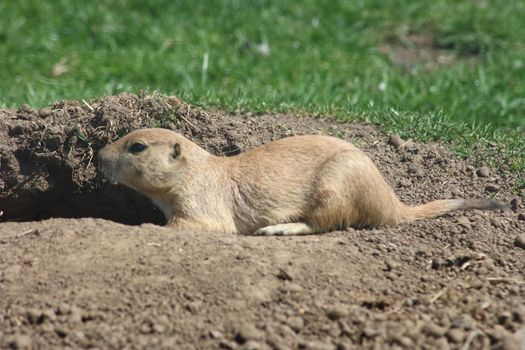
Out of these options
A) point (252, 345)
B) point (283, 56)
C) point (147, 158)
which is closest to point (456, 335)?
point (252, 345)

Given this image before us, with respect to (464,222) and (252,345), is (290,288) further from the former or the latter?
(464,222)

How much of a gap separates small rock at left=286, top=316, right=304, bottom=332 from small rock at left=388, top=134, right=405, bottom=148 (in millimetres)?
2938

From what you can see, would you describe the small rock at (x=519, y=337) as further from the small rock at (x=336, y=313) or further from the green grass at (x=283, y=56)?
the green grass at (x=283, y=56)

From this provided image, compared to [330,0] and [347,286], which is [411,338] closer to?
[347,286]

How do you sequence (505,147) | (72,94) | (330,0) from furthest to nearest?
1. (330,0)
2. (72,94)
3. (505,147)

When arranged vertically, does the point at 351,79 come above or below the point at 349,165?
below

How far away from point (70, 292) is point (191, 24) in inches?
290

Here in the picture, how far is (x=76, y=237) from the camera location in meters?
5.29

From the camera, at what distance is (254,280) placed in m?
4.83

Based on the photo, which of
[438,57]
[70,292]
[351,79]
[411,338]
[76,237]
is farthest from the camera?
[438,57]

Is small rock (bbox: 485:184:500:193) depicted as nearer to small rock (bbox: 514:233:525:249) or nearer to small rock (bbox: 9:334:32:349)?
small rock (bbox: 514:233:525:249)

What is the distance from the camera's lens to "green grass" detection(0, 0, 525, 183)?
8891 millimetres

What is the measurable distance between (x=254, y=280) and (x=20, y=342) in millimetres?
1251

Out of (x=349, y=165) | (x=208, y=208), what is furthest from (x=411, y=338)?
(x=208, y=208)
